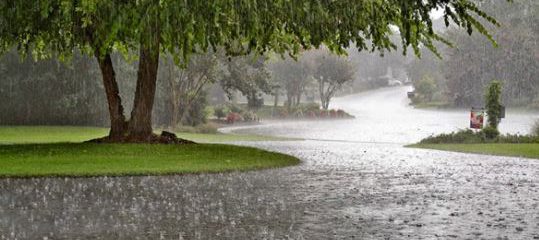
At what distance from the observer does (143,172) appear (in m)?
16.0

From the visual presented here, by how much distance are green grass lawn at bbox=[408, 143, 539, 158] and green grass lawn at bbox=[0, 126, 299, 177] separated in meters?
8.49

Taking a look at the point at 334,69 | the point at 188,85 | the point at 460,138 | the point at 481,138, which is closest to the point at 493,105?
the point at 481,138

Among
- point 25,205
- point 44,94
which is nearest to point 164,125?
point 44,94

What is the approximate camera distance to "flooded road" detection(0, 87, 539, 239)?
857 cm

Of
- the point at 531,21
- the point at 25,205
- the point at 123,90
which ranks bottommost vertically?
the point at 25,205

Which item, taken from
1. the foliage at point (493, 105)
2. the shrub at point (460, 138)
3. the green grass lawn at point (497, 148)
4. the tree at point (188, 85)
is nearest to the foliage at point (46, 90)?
the tree at point (188, 85)

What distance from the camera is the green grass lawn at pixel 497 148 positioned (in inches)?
945

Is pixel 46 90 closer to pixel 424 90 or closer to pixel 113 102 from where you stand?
pixel 113 102

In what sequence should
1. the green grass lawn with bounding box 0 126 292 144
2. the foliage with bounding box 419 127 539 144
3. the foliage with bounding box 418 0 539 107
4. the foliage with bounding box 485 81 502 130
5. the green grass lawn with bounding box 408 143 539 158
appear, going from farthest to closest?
the foliage with bounding box 418 0 539 107, the green grass lawn with bounding box 0 126 292 144, the foliage with bounding box 485 81 502 130, the foliage with bounding box 419 127 539 144, the green grass lawn with bounding box 408 143 539 158

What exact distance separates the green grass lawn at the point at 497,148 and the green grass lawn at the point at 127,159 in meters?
8.49

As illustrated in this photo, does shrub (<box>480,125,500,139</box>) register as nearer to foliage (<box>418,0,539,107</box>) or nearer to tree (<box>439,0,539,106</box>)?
foliage (<box>418,0,539,107</box>)

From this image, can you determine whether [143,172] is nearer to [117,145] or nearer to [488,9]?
[117,145]

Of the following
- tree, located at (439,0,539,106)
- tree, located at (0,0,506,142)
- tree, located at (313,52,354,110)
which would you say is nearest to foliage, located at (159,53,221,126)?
tree, located at (0,0,506,142)

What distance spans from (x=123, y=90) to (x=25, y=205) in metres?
32.9
